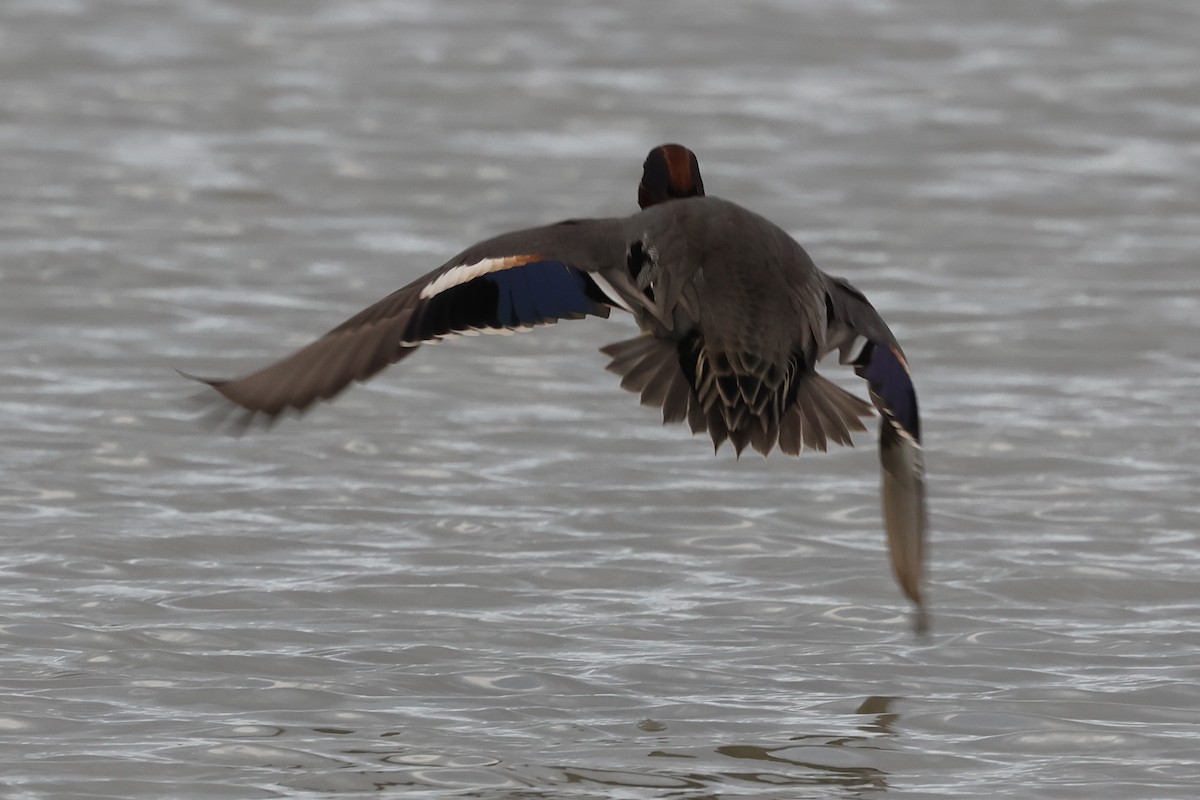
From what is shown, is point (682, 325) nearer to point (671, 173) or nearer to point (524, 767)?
point (671, 173)

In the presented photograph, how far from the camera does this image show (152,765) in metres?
5.76

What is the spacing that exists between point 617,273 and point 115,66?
9.66 metres

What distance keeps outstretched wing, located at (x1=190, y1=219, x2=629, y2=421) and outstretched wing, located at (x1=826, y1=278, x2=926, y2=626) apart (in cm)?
62

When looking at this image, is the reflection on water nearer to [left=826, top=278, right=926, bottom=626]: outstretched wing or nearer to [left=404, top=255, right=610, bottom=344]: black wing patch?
[left=826, top=278, right=926, bottom=626]: outstretched wing

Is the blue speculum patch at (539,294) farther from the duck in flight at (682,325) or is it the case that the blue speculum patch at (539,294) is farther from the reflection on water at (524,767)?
the reflection on water at (524,767)

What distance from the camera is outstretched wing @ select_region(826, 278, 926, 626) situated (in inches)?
247

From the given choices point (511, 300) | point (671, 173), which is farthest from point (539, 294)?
point (671, 173)

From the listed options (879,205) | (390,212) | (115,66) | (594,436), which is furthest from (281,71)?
(594,436)

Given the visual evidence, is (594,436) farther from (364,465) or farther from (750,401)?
(750,401)

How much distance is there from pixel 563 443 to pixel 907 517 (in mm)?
2747

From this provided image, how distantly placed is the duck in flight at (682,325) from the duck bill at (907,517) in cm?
1

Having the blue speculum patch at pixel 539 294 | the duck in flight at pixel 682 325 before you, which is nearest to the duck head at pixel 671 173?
the duck in flight at pixel 682 325

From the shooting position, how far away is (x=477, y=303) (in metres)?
6.23

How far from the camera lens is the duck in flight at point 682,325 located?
20.0 ft
